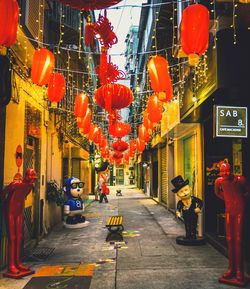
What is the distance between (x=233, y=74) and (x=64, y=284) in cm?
576

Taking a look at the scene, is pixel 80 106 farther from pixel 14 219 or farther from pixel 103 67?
pixel 14 219

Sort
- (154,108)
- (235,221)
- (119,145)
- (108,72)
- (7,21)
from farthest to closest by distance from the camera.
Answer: (119,145) < (154,108) < (108,72) < (235,221) < (7,21)

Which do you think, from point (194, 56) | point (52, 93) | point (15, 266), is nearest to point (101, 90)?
point (52, 93)

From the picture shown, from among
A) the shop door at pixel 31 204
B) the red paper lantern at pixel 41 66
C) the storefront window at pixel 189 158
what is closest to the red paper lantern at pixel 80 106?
the shop door at pixel 31 204

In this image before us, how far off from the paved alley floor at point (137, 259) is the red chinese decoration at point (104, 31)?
4933 millimetres

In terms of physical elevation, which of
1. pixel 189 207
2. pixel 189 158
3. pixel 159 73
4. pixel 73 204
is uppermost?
pixel 159 73

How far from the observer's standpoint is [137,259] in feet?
26.5

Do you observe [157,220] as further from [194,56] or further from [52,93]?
[194,56]

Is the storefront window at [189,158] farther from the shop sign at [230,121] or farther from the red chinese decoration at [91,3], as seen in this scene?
the red chinese decoration at [91,3]

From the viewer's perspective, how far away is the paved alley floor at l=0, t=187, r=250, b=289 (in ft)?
20.9

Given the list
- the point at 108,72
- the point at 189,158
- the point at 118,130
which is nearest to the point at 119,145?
the point at 118,130

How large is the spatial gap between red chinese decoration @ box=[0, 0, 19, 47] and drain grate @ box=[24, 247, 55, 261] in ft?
18.8

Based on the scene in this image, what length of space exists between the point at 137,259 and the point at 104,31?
563 centimetres

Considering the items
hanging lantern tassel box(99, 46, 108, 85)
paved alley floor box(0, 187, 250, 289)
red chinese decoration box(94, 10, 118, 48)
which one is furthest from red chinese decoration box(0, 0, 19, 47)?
paved alley floor box(0, 187, 250, 289)
